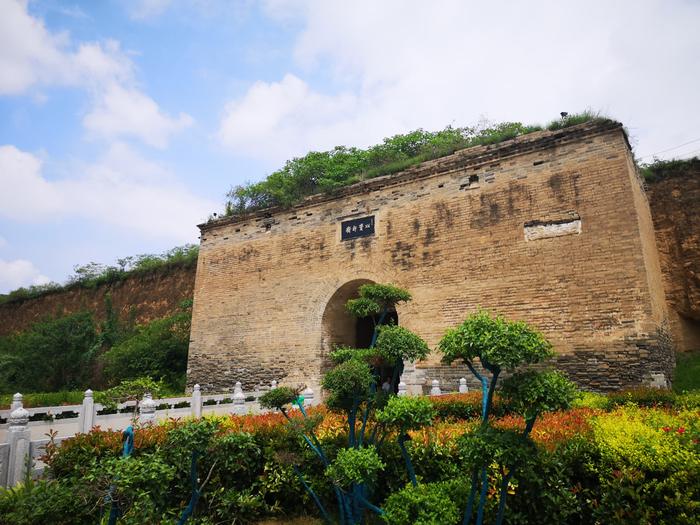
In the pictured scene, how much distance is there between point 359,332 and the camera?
46.3 feet

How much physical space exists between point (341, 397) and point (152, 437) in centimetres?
227

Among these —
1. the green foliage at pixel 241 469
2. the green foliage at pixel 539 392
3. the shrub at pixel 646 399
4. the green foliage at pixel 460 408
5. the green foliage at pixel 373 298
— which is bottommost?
the green foliage at pixel 241 469

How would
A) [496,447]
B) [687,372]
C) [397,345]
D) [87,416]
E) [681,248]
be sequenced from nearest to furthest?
[496,447] < [397,345] < [87,416] < [687,372] < [681,248]

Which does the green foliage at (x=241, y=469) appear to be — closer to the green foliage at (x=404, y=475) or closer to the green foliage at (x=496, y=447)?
the green foliage at (x=404, y=475)

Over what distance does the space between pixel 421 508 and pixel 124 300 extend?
23138 mm

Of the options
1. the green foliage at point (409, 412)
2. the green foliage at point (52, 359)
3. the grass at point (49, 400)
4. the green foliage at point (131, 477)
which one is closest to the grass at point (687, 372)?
the green foliage at point (409, 412)

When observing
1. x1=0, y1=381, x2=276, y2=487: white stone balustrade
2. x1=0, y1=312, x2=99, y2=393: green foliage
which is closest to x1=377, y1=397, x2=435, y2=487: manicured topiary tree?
x1=0, y1=381, x2=276, y2=487: white stone balustrade

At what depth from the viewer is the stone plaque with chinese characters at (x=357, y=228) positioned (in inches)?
488

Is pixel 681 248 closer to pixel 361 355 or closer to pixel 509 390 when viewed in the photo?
pixel 361 355

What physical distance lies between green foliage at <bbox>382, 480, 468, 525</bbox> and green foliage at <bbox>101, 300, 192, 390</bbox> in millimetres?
13592

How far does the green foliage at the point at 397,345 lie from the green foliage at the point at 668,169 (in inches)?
384

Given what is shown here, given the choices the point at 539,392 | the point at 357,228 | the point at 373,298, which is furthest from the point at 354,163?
the point at 539,392

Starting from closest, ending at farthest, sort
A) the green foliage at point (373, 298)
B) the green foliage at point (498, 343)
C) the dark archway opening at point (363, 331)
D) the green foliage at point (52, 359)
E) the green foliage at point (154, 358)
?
the green foliage at point (498, 343)
the green foliage at point (373, 298)
the dark archway opening at point (363, 331)
the green foliage at point (52, 359)
the green foliage at point (154, 358)

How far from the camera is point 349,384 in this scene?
4.22 meters
